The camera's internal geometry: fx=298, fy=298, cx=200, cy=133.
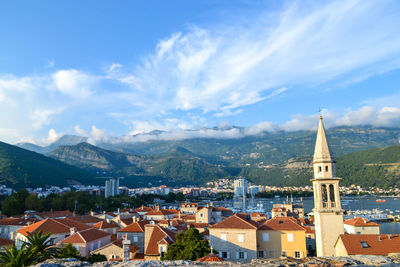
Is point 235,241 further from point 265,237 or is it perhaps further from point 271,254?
point 271,254

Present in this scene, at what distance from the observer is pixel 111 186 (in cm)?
14862

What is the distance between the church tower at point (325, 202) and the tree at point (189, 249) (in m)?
8.81

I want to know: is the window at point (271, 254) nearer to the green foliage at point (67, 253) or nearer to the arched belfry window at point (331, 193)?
the arched belfry window at point (331, 193)

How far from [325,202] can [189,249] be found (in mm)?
11143

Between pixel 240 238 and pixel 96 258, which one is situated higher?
pixel 240 238

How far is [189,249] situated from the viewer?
76.4ft

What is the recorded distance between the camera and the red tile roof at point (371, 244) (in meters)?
22.2

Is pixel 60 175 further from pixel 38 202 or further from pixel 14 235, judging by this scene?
pixel 14 235

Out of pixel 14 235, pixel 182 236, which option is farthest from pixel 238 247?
pixel 14 235

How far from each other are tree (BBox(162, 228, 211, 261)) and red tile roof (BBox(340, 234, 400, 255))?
10537 mm

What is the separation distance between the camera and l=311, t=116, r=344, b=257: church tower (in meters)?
22.3

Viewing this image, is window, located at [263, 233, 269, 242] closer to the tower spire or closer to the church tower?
the church tower

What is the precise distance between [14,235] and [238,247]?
34557 millimetres

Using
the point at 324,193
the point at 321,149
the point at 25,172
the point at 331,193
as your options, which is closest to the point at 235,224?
the point at 324,193
